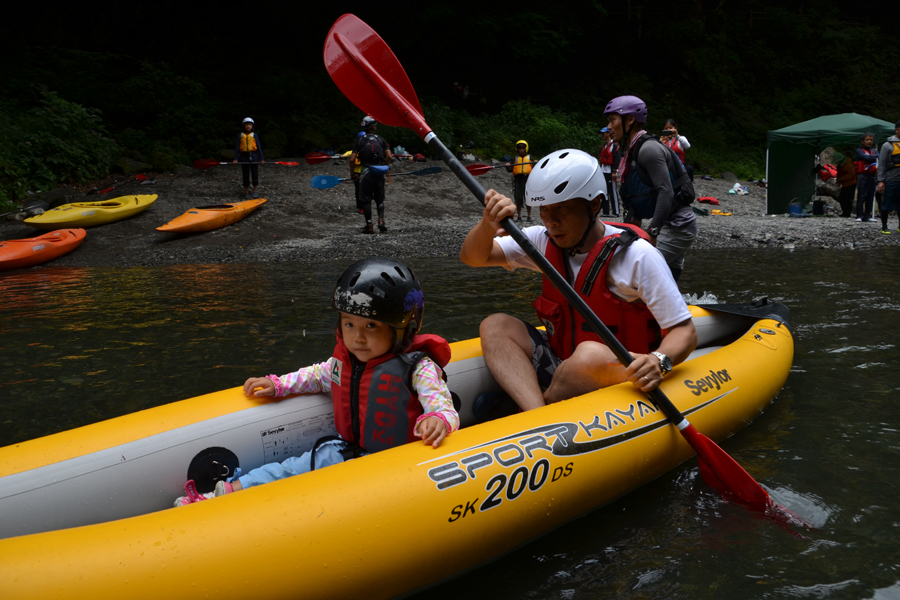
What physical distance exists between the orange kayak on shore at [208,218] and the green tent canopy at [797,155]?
10.1m

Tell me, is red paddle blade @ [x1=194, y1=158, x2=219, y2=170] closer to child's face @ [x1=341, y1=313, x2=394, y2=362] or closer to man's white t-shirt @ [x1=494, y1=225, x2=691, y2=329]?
child's face @ [x1=341, y1=313, x2=394, y2=362]

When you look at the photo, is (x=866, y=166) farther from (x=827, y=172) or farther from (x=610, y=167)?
(x=610, y=167)

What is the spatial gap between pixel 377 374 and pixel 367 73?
1.60 m

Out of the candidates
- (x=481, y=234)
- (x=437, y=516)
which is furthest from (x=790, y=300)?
(x=437, y=516)

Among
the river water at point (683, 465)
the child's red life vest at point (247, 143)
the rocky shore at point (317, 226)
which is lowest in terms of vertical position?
the river water at point (683, 465)

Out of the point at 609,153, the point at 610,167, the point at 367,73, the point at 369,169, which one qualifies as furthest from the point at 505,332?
the point at 610,167

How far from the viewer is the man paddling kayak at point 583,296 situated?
8.09 ft

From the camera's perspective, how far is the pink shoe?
2170mm

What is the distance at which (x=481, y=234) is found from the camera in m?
2.63

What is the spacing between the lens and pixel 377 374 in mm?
2209

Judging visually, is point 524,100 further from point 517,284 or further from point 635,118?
point 635,118

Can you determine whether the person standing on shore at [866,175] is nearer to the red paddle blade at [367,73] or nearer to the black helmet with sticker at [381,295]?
the red paddle blade at [367,73]

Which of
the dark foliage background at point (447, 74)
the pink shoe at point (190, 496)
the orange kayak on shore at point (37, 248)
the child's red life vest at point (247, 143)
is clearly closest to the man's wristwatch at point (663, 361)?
the pink shoe at point (190, 496)

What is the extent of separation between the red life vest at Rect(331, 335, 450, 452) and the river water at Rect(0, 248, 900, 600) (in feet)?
1.54
